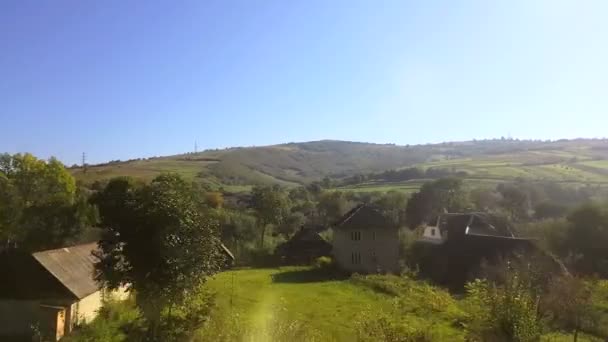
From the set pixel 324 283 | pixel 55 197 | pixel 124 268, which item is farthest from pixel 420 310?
pixel 55 197

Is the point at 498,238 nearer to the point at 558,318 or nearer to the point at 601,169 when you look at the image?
the point at 558,318

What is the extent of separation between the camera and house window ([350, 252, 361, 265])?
47.0 m

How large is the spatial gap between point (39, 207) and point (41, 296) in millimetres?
24570

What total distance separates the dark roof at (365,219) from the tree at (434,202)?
111ft

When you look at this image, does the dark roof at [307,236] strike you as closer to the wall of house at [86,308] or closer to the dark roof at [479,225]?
the dark roof at [479,225]

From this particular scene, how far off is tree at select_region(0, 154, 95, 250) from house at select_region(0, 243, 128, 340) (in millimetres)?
21039

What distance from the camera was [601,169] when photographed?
112 meters

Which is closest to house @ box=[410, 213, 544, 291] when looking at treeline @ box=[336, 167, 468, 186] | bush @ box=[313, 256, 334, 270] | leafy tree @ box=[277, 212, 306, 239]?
bush @ box=[313, 256, 334, 270]

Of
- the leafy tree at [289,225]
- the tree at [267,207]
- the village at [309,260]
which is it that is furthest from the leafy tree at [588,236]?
the leafy tree at [289,225]

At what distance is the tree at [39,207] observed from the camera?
42.2 meters

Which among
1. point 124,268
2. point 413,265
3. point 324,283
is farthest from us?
point 413,265

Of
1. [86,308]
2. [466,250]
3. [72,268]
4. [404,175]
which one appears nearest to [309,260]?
[466,250]

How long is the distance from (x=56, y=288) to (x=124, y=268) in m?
5.23

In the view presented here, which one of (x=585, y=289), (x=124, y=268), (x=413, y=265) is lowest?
(x=413, y=265)
